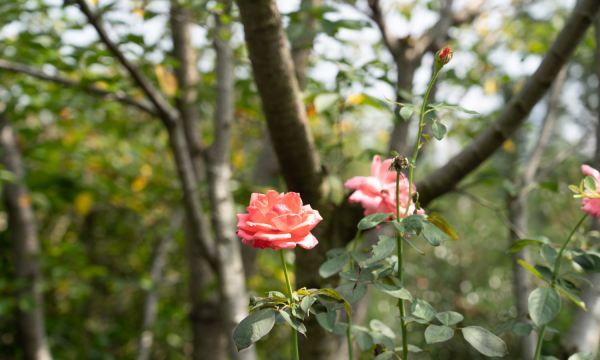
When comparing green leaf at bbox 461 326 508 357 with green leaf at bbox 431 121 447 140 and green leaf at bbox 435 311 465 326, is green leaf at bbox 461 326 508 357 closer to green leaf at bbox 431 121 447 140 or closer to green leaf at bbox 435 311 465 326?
green leaf at bbox 435 311 465 326

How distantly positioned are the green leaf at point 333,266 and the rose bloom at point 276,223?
16 cm

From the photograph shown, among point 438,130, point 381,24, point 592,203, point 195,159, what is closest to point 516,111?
point 592,203

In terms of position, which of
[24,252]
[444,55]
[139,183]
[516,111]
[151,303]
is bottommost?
[151,303]

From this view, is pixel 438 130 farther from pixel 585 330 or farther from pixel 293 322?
pixel 585 330

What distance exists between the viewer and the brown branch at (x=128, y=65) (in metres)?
1.77

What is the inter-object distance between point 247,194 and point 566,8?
3.80m

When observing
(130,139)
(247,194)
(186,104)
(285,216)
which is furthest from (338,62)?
A: (130,139)

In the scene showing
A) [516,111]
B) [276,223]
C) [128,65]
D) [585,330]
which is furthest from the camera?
[128,65]

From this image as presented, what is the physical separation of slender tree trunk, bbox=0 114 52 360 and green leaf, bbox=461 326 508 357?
274 cm

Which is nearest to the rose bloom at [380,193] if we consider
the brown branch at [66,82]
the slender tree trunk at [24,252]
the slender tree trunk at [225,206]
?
the slender tree trunk at [225,206]

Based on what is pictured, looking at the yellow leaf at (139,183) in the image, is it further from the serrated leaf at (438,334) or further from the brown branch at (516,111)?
the serrated leaf at (438,334)

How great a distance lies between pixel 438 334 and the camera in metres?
0.90

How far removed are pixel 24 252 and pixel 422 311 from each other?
2.88 m

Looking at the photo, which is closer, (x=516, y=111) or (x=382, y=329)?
(x=382, y=329)
